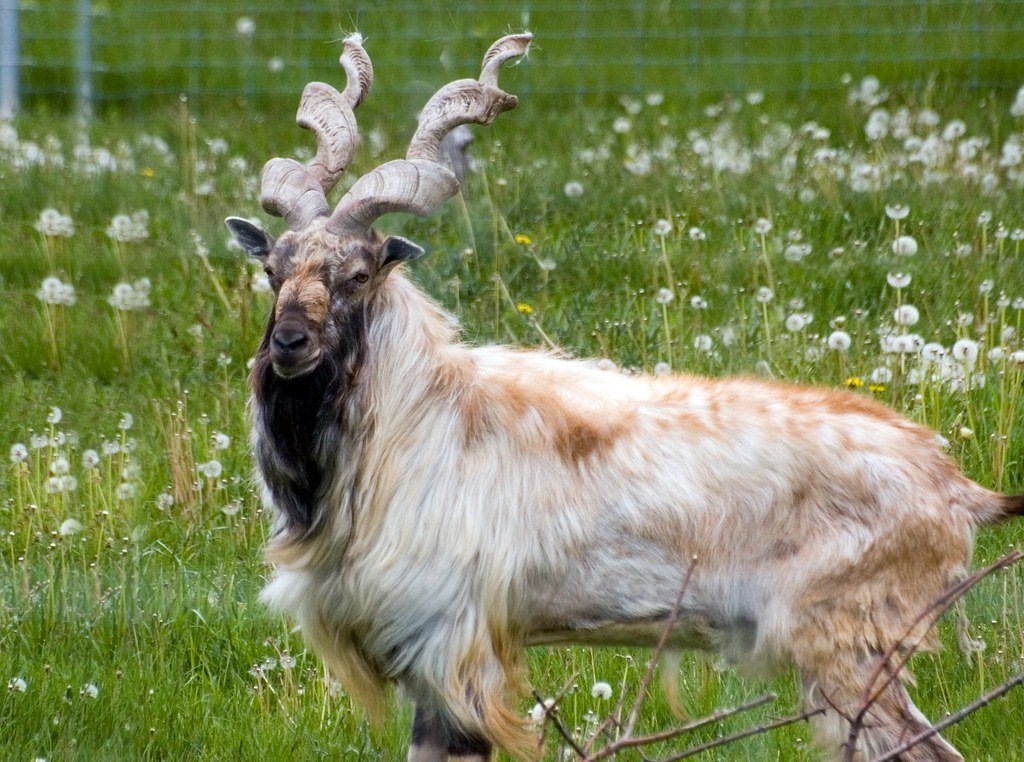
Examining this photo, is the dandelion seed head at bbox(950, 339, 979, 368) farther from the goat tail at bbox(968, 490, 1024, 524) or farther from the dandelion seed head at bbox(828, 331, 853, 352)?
the goat tail at bbox(968, 490, 1024, 524)

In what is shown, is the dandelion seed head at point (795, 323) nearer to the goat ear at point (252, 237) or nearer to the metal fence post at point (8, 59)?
the goat ear at point (252, 237)

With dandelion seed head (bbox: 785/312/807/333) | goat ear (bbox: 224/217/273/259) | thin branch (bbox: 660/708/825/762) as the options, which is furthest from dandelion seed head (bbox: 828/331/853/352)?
thin branch (bbox: 660/708/825/762)

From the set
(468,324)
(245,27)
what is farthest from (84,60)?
(468,324)

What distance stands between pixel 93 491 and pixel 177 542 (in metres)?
0.52

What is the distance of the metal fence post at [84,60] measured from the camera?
12.4 metres

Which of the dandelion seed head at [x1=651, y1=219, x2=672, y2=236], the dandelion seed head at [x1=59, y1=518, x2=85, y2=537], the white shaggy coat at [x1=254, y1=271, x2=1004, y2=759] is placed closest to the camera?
the white shaggy coat at [x1=254, y1=271, x2=1004, y2=759]

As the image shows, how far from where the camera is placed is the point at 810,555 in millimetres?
4688

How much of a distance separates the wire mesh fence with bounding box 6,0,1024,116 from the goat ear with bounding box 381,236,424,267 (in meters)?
7.26

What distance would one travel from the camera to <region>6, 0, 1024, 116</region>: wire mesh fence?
12500mm

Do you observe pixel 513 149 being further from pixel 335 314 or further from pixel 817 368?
pixel 335 314

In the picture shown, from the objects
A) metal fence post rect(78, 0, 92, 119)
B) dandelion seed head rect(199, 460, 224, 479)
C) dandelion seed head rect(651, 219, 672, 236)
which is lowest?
dandelion seed head rect(199, 460, 224, 479)

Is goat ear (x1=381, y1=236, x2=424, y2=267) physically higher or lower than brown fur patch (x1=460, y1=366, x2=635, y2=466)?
higher

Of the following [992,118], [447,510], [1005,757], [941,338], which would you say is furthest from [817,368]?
[992,118]

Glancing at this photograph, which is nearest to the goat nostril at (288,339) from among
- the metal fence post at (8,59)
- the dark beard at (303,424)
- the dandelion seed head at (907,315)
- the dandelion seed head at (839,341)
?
the dark beard at (303,424)
